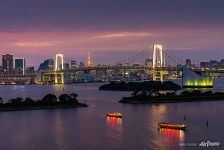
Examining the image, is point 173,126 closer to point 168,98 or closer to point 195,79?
point 168,98

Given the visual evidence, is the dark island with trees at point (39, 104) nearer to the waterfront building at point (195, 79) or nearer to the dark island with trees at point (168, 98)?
the dark island with trees at point (168, 98)

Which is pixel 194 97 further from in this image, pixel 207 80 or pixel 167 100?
pixel 207 80

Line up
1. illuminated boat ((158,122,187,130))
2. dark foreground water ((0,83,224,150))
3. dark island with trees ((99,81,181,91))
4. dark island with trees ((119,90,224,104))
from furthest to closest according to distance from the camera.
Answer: dark island with trees ((99,81,181,91)) → dark island with trees ((119,90,224,104)) → illuminated boat ((158,122,187,130)) → dark foreground water ((0,83,224,150))

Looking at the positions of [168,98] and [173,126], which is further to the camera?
[168,98]

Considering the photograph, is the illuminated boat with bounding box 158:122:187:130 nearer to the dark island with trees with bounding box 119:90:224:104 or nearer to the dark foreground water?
the dark foreground water

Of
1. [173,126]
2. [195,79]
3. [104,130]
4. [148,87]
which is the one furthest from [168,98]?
[195,79]

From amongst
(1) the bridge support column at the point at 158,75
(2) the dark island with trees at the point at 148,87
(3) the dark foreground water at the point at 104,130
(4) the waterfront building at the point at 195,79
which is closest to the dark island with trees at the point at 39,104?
(3) the dark foreground water at the point at 104,130

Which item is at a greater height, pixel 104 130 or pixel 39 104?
pixel 39 104

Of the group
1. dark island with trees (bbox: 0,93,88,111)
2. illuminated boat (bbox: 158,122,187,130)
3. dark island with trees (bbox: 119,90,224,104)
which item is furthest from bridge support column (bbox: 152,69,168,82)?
illuminated boat (bbox: 158,122,187,130)
